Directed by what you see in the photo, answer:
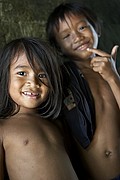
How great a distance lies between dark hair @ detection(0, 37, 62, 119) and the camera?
144 cm

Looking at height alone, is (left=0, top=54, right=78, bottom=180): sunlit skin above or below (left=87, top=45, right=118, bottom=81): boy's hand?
below

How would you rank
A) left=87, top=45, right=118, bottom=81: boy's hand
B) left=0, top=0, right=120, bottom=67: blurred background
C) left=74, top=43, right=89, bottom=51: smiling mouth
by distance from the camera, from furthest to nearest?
left=0, top=0, right=120, bottom=67: blurred background < left=74, top=43, right=89, bottom=51: smiling mouth < left=87, top=45, right=118, bottom=81: boy's hand

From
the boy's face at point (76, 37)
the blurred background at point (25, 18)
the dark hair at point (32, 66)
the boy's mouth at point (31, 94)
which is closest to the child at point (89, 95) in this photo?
the boy's face at point (76, 37)

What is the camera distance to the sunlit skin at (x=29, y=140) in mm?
1362

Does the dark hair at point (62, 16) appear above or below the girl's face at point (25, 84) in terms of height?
above

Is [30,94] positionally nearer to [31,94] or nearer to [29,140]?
[31,94]

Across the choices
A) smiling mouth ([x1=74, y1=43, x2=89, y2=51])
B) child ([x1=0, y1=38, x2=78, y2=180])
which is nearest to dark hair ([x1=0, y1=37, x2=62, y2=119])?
child ([x1=0, y1=38, x2=78, y2=180])

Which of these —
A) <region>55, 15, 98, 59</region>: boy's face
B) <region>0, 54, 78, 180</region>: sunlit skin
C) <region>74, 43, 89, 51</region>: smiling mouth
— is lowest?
<region>0, 54, 78, 180</region>: sunlit skin

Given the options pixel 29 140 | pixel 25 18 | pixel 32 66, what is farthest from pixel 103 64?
pixel 25 18

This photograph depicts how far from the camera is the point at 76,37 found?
66.8 inches

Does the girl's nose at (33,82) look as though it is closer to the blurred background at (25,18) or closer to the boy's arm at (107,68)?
the boy's arm at (107,68)

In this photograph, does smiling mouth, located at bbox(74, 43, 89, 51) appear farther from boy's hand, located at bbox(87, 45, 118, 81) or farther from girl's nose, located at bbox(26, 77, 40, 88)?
girl's nose, located at bbox(26, 77, 40, 88)

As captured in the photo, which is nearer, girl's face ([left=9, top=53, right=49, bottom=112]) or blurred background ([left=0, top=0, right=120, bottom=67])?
girl's face ([left=9, top=53, right=49, bottom=112])

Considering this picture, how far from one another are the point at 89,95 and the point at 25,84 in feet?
1.21
